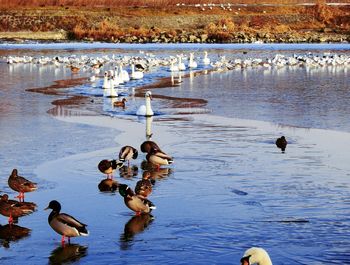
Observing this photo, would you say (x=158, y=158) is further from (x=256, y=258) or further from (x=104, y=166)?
(x=256, y=258)

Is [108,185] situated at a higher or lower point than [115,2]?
lower

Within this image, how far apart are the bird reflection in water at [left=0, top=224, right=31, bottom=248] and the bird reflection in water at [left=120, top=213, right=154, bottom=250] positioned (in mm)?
1174

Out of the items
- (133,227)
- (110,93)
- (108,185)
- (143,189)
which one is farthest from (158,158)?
(110,93)

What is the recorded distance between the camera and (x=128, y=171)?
1445cm

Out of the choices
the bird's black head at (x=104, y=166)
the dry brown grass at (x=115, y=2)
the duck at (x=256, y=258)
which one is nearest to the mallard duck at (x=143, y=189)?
the bird's black head at (x=104, y=166)

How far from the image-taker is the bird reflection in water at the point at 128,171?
1408 centimetres

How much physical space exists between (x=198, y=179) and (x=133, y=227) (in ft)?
9.90

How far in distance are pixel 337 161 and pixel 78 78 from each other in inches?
917

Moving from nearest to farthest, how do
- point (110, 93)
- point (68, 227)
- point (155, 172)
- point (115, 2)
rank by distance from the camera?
point (68, 227)
point (155, 172)
point (110, 93)
point (115, 2)

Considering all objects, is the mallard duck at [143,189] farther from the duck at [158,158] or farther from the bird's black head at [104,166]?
the duck at [158,158]

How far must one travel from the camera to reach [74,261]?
943 cm

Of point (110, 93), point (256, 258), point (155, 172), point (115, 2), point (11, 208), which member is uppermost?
point (115, 2)

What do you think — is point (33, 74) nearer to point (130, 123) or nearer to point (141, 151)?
point (130, 123)

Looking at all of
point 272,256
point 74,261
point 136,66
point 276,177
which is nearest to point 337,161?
point 276,177
